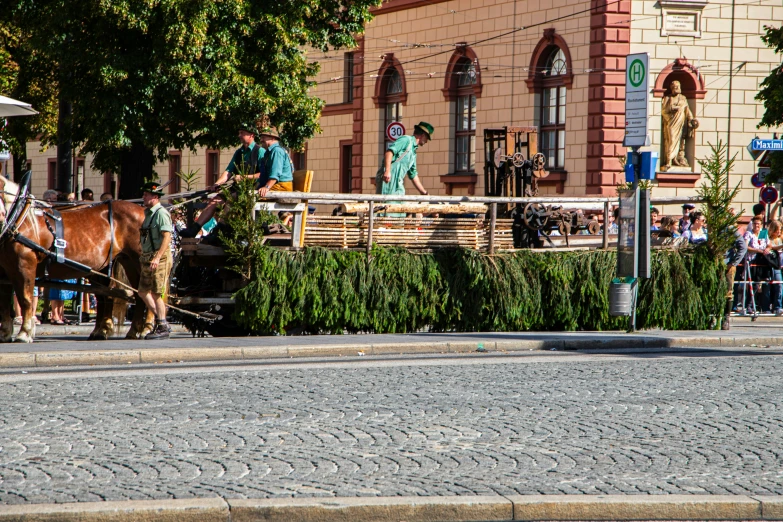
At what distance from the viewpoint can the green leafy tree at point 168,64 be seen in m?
24.1

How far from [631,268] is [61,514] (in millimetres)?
11061

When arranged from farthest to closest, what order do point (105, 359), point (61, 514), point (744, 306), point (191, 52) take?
point (191, 52), point (744, 306), point (105, 359), point (61, 514)

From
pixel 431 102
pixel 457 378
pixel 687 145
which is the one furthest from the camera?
pixel 431 102

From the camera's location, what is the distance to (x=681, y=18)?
98.9 ft

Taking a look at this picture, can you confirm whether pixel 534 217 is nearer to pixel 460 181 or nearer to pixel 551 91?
pixel 551 91

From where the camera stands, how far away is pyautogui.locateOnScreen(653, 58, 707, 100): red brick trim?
30.1 metres

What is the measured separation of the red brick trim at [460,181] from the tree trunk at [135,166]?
10260 mm

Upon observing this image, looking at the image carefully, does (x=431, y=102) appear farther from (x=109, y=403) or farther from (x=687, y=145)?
(x=109, y=403)

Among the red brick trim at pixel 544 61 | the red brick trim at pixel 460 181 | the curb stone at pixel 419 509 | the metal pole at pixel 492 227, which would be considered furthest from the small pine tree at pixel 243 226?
the red brick trim at pixel 460 181

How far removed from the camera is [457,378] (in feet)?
35.3

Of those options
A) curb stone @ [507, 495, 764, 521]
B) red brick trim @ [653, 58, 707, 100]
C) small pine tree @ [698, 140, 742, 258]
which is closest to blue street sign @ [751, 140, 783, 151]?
red brick trim @ [653, 58, 707, 100]

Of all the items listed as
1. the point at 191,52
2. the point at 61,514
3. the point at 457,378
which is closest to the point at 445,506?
the point at 61,514

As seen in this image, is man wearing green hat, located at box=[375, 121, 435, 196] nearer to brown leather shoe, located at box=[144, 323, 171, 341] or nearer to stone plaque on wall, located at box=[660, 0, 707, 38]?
brown leather shoe, located at box=[144, 323, 171, 341]

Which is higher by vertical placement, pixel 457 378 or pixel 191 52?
pixel 191 52
